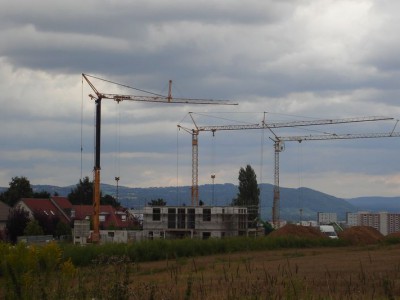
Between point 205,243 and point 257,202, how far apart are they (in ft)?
219

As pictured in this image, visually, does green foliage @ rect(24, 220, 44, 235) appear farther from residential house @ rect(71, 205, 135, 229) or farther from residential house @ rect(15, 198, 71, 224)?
residential house @ rect(71, 205, 135, 229)

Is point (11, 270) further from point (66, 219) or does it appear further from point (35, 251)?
point (66, 219)

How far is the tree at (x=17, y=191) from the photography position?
413 feet

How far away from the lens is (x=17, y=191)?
129125mm

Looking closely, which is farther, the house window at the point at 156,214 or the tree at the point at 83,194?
the tree at the point at 83,194

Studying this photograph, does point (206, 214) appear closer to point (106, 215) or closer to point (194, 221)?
point (194, 221)

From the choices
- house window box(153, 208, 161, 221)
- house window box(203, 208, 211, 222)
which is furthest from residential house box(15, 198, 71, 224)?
house window box(203, 208, 211, 222)

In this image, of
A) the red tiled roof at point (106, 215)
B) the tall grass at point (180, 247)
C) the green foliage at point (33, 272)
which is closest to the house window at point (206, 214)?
the red tiled roof at point (106, 215)

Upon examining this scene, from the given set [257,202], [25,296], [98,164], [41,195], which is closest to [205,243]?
[98,164]

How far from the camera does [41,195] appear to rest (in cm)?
13062

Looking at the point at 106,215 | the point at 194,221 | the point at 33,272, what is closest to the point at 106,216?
the point at 106,215

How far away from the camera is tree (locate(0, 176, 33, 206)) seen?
126 meters

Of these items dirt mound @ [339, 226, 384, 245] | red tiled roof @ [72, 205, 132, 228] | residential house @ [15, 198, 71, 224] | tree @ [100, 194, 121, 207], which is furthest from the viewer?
tree @ [100, 194, 121, 207]

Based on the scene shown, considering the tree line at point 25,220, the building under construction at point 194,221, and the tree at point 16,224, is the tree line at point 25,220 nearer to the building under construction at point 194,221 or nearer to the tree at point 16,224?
the tree at point 16,224
